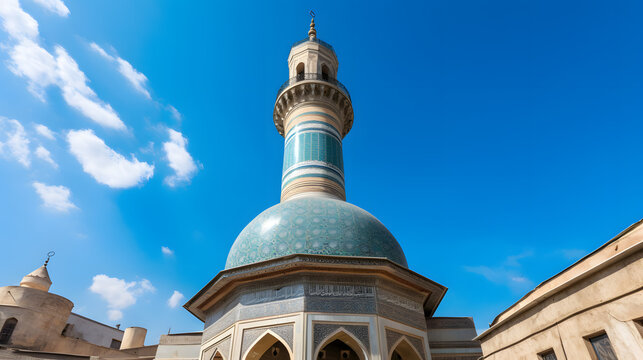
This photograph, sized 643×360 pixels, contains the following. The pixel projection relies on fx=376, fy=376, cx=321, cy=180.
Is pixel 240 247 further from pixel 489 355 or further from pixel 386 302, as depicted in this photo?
pixel 489 355

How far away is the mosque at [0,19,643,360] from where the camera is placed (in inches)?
135

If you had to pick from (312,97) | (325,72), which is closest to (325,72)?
(325,72)

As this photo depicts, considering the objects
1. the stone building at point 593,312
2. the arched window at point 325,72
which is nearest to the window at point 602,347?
the stone building at point 593,312

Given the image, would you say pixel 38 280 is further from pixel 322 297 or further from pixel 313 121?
pixel 322 297

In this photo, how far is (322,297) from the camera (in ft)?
20.4

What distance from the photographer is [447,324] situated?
7.82m

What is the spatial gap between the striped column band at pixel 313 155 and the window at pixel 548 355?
6109mm

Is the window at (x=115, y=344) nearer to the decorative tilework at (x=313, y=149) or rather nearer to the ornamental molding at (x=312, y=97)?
the ornamental molding at (x=312, y=97)

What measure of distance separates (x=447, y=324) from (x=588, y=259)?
4409mm

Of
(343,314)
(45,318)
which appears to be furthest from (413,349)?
(45,318)

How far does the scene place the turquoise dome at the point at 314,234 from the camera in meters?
6.92

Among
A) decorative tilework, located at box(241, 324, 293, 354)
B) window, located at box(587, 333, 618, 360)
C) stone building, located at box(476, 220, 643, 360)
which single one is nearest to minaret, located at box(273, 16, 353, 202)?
decorative tilework, located at box(241, 324, 293, 354)

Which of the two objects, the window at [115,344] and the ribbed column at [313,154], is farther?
the window at [115,344]

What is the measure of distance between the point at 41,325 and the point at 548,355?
2010 cm
